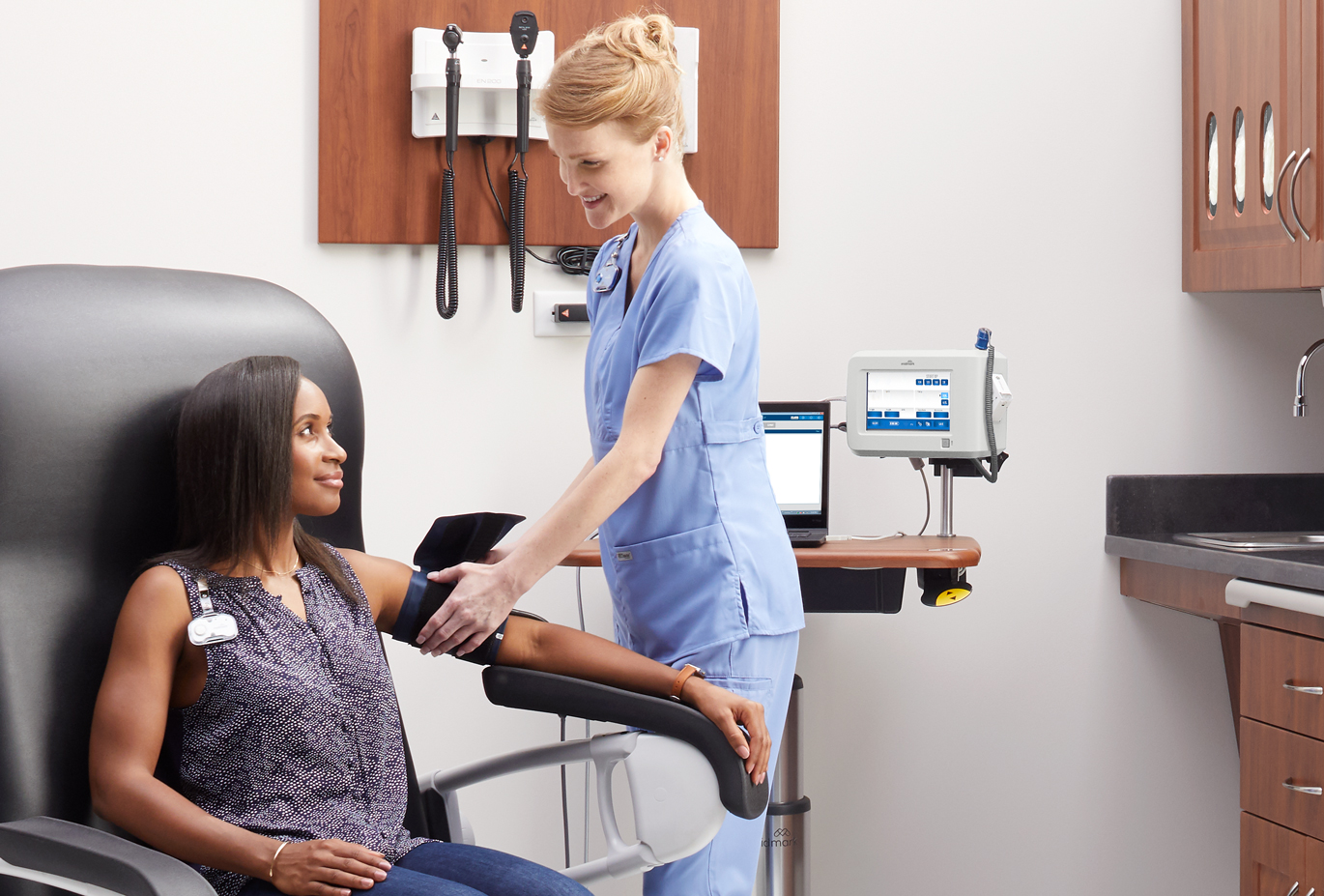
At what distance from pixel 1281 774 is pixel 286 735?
1482 mm

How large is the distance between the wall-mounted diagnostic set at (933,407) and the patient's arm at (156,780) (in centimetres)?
107

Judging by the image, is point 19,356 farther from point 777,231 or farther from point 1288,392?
point 1288,392

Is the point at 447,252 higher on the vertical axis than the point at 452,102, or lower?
lower

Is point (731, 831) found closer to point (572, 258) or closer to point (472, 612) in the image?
point (472, 612)

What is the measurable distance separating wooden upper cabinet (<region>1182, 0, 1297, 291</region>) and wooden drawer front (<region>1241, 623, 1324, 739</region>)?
25.1 inches

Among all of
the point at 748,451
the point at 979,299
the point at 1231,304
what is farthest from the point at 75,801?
the point at 1231,304

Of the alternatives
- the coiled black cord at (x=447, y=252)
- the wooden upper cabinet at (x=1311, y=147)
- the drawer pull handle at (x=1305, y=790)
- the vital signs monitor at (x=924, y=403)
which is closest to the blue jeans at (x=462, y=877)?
the vital signs monitor at (x=924, y=403)

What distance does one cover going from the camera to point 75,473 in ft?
3.55

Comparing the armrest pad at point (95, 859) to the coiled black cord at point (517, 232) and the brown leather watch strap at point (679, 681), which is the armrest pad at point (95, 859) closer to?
the brown leather watch strap at point (679, 681)

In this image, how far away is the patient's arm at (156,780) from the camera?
97cm

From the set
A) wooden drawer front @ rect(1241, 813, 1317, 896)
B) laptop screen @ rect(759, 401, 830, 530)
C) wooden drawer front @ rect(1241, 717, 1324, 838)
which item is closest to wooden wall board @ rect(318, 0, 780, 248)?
laptop screen @ rect(759, 401, 830, 530)

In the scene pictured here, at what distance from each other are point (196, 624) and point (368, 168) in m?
1.17

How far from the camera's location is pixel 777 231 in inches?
82.8

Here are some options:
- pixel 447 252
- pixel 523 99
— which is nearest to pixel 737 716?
pixel 447 252
